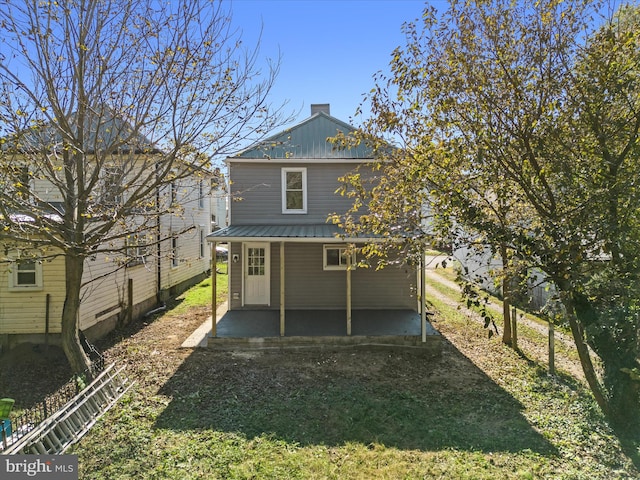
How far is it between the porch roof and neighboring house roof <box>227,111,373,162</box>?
2156mm

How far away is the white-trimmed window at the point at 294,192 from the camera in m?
11.5

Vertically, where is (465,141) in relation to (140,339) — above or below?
above

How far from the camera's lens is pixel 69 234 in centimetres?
654

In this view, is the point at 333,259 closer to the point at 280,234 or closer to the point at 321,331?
the point at 280,234

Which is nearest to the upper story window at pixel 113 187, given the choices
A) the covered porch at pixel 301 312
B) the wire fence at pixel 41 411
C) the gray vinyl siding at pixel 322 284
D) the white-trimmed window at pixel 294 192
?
the covered porch at pixel 301 312

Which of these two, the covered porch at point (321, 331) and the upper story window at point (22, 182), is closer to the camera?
the upper story window at point (22, 182)

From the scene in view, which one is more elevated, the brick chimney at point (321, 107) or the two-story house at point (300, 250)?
the brick chimney at point (321, 107)

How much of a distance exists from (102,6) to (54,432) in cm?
675

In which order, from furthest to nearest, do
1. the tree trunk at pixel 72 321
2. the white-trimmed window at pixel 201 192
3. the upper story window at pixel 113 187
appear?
the white-trimmed window at pixel 201 192, the tree trunk at pixel 72 321, the upper story window at pixel 113 187

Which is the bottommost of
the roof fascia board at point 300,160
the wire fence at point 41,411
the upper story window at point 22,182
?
the wire fence at point 41,411

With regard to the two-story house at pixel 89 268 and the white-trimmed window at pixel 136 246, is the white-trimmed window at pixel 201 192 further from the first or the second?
the white-trimmed window at pixel 136 246

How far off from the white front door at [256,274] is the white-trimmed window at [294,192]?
4.79 ft

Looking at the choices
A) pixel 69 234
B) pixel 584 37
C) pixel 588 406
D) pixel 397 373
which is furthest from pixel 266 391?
pixel 584 37

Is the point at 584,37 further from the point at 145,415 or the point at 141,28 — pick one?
the point at 145,415
